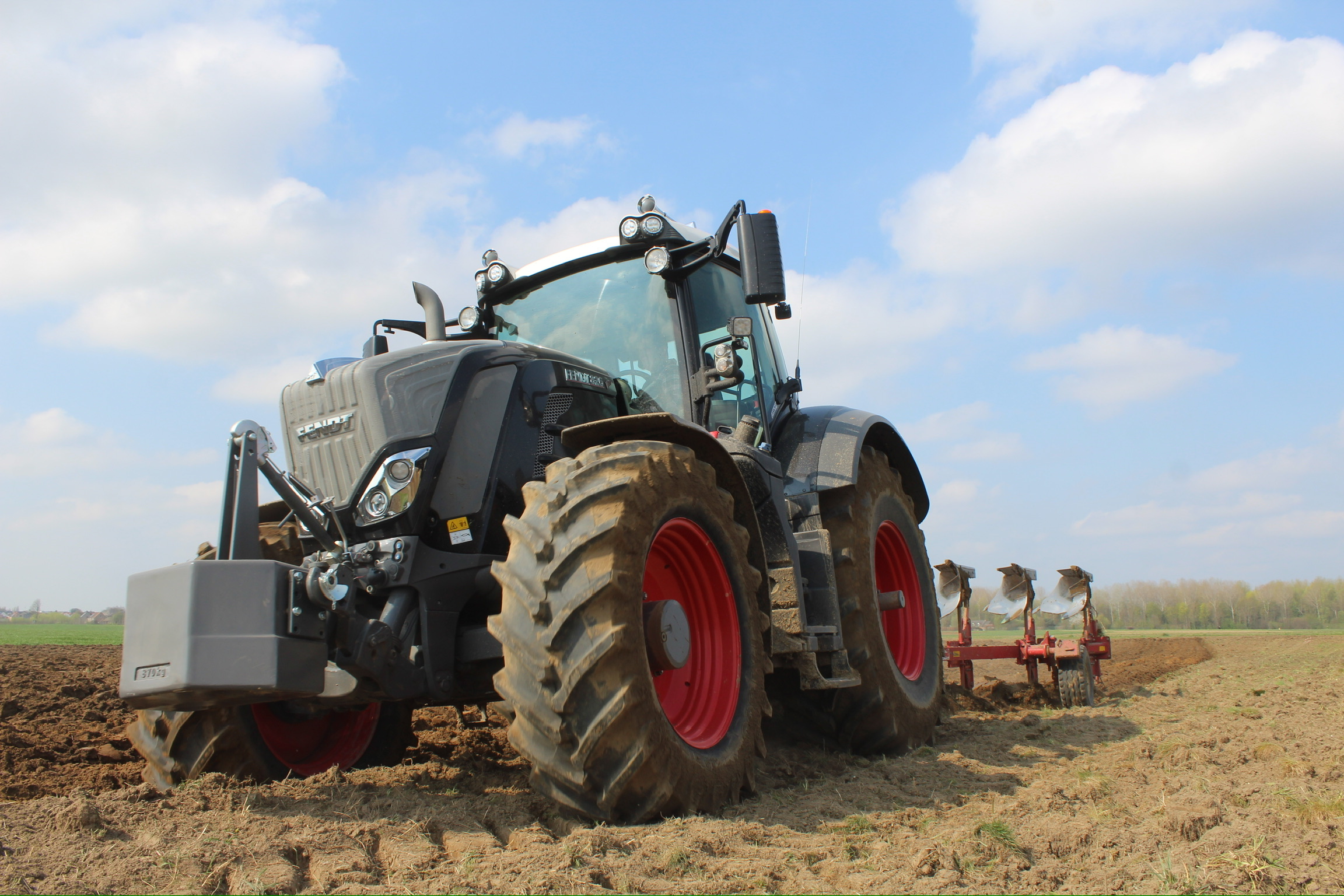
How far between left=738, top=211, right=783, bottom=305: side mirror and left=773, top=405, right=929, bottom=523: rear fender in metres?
1.23

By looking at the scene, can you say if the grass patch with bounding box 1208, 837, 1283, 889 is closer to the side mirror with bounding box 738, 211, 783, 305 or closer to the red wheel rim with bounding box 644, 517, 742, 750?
the red wheel rim with bounding box 644, 517, 742, 750

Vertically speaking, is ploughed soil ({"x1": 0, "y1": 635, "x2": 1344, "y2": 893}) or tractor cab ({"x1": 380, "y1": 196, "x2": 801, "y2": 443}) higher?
tractor cab ({"x1": 380, "y1": 196, "x2": 801, "y2": 443})

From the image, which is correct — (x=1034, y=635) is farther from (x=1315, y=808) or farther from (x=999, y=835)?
(x=999, y=835)

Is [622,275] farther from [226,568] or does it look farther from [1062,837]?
[1062,837]

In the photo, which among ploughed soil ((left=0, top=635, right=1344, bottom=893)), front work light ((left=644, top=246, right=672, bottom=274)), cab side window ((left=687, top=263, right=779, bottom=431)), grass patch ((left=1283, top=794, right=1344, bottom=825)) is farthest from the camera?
cab side window ((left=687, top=263, right=779, bottom=431))

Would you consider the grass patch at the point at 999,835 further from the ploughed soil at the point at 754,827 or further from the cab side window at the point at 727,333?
the cab side window at the point at 727,333

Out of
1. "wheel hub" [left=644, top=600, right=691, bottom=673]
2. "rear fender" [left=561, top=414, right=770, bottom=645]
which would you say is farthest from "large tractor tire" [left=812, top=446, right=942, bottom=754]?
"wheel hub" [left=644, top=600, right=691, bottom=673]

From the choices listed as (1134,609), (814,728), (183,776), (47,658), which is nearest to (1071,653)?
(814,728)

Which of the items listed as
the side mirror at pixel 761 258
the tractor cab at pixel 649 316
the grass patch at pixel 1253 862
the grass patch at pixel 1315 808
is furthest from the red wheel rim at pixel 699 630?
the grass patch at pixel 1315 808

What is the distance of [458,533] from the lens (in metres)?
3.74

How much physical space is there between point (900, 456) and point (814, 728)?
2060 mm

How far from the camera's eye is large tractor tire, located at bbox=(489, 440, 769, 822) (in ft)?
9.47

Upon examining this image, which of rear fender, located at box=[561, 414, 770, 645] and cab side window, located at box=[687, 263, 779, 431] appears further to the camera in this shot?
cab side window, located at box=[687, 263, 779, 431]

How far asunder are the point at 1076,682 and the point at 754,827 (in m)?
6.03
